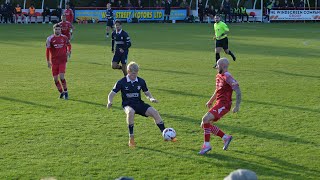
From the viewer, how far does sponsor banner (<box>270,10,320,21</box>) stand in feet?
185

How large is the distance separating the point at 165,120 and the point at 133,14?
42.3 metres

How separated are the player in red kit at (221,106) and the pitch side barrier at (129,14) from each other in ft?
143

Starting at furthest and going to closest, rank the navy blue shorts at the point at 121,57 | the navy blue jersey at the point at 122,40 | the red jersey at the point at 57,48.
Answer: the navy blue shorts at the point at 121,57
the navy blue jersey at the point at 122,40
the red jersey at the point at 57,48

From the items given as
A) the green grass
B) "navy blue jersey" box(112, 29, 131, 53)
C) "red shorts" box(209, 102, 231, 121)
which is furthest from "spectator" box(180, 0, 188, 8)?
"red shorts" box(209, 102, 231, 121)

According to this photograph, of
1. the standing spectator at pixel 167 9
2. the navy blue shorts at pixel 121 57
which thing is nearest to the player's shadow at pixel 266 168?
the navy blue shorts at pixel 121 57

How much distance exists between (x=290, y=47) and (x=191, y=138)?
21.2 m

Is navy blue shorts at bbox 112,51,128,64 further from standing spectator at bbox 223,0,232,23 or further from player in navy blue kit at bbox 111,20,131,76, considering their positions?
standing spectator at bbox 223,0,232,23

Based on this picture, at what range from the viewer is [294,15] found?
56.7 metres

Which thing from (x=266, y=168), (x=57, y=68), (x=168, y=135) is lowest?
(x=266, y=168)

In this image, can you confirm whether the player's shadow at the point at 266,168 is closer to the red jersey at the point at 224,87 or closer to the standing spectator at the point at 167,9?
the red jersey at the point at 224,87

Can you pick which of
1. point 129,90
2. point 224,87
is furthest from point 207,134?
point 129,90

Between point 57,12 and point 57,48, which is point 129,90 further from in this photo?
point 57,12

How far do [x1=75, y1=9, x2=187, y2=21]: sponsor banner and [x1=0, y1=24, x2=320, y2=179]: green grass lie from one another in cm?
2732

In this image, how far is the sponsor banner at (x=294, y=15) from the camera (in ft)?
185
